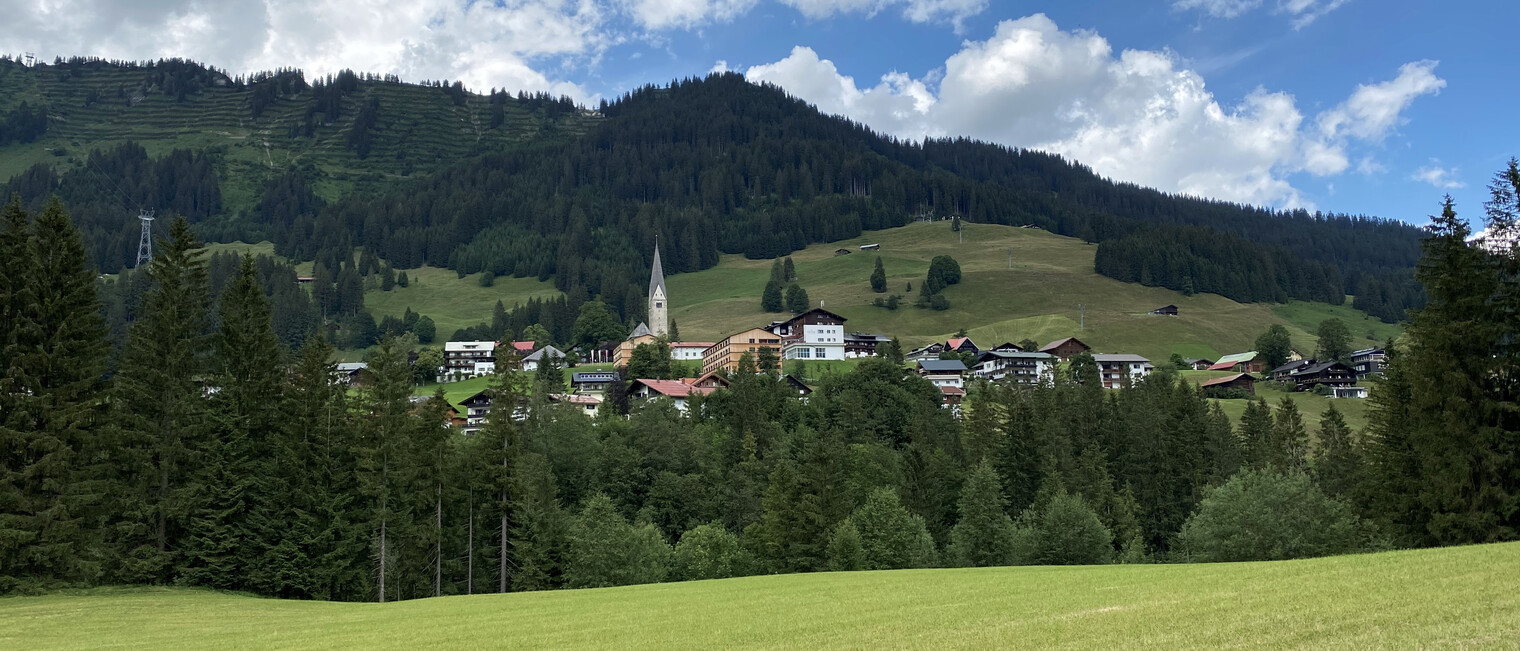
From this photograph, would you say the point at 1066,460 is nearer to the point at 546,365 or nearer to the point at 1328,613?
the point at 1328,613

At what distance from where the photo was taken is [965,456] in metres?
95.1

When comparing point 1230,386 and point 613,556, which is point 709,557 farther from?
point 1230,386

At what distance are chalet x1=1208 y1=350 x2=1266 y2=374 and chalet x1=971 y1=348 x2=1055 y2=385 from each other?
1208 inches

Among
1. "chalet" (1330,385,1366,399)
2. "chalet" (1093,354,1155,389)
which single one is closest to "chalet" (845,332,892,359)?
"chalet" (1093,354,1155,389)

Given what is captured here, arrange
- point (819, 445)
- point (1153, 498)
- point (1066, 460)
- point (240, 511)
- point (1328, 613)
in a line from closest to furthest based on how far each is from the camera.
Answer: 1. point (1328, 613)
2. point (240, 511)
3. point (819, 445)
4. point (1066, 460)
5. point (1153, 498)

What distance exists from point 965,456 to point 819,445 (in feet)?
90.4

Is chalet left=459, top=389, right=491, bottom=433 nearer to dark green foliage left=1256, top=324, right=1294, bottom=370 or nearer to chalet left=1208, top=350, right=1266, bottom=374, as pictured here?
chalet left=1208, top=350, right=1266, bottom=374

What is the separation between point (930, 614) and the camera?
25.5 meters

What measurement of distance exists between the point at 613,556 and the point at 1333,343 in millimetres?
148009

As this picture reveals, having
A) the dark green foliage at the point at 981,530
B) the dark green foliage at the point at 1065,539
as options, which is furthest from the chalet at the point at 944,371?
the dark green foliage at the point at 1065,539

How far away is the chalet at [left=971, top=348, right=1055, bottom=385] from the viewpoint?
16935cm

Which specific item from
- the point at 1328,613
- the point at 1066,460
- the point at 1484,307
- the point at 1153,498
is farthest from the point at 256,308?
the point at 1153,498

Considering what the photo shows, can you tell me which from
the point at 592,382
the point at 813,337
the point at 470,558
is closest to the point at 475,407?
the point at 592,382

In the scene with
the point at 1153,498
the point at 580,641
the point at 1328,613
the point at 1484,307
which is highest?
the point at 1484,307
